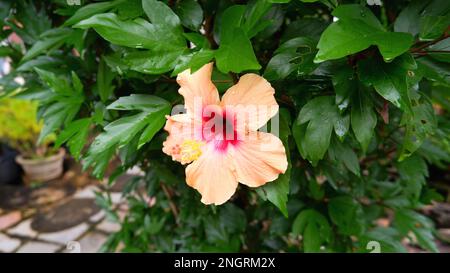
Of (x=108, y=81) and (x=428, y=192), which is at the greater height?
(x=108, y=81)

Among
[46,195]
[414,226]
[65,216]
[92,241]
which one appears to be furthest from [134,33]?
[46,195]

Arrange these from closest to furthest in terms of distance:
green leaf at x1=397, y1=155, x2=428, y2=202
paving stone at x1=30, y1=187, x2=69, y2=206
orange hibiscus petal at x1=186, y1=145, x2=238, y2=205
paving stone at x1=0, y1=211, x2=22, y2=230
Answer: orange hibiscus petal at x1=186, y1=145, x2=238, y2=205 < green leaf at x1=397, y1=155, x2=428, y2=202 < paving stone at x1=0, y1=211, x2=22, y2=230 < paving stone at x1=30, y1=187, x2=69, y2=206

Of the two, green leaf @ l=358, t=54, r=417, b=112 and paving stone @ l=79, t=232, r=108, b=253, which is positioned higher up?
green leaf @ l=358, t=54, r=417, b=112

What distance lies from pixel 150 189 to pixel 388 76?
0.99 metres

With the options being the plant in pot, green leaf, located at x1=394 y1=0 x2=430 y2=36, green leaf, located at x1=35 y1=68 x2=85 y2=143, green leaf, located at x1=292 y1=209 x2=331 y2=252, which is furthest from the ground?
green leaf, located at x1=394 y1=0 x2=430 y2=36

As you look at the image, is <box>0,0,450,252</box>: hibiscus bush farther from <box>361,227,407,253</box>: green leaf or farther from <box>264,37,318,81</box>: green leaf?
<box>361,227,407,253</box>: green leaf

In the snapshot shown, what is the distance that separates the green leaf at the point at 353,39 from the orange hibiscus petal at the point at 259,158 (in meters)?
0.16

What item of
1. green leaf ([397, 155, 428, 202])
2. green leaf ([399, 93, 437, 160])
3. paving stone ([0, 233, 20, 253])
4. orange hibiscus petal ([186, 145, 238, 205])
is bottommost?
paving stone ([0, 233, 20, 253])

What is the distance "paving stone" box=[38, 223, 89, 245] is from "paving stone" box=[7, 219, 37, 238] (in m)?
0.08

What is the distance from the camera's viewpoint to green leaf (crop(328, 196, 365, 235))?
1107 millimetres

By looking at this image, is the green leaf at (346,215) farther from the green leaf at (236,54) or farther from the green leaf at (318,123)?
the green leaf at (236,54)
